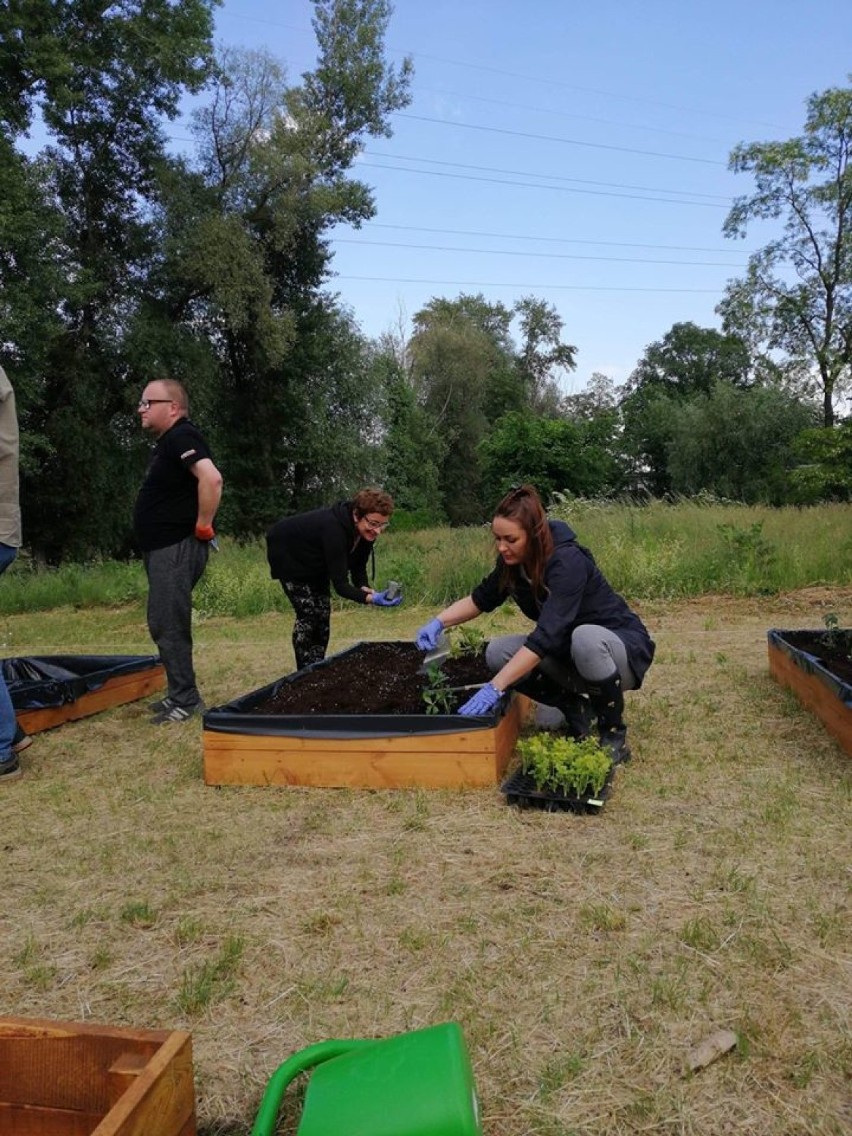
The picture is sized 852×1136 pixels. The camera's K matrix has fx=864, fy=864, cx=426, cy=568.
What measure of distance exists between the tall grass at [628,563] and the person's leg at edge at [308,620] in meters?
4.13

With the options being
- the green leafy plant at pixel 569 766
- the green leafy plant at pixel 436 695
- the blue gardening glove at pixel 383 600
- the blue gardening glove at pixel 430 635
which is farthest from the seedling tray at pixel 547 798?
the blue gardening glove at pixel 383 600

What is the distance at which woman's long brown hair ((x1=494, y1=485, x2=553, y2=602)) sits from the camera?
311cm

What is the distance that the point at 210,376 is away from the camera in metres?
19.4

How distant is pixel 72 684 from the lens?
4.41m

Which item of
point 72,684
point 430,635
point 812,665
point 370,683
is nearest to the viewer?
point 430,635

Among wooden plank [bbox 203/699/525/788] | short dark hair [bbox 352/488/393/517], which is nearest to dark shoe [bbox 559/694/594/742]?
wooden plank [bbox 203/699/525/788]

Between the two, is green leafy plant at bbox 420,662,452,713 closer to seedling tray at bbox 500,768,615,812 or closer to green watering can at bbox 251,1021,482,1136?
seedling tray at bbox 500,768,615,812

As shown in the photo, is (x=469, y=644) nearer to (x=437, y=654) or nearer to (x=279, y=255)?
(x=437, y=654)

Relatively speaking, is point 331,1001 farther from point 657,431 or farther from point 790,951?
point 657,431

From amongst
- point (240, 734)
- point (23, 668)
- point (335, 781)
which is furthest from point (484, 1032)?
point (23, 668)

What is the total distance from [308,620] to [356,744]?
163 centimetres

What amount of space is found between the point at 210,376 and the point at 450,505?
19.1 meters

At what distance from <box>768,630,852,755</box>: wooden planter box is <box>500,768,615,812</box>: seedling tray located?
3.51 ft

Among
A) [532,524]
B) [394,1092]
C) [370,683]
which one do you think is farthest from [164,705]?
[394,1092]
